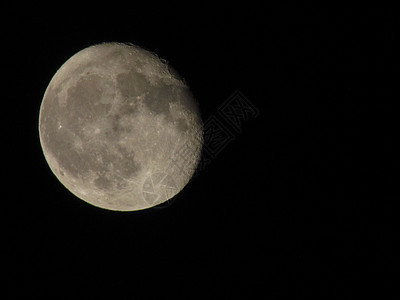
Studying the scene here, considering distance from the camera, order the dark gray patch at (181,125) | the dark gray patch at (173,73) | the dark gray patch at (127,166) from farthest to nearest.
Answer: the dark gray patch at (173,73)
the dark gray patch at (181,125)
the dark gray patch at (127,166)

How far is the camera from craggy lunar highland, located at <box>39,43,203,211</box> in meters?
3.73

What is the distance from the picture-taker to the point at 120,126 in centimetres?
371

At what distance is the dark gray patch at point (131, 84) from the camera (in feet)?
12.3

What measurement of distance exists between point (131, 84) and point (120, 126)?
497mm

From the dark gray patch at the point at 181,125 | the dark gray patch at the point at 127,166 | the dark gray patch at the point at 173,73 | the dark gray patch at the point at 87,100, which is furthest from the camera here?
the dark gray patch at the point at 173,73

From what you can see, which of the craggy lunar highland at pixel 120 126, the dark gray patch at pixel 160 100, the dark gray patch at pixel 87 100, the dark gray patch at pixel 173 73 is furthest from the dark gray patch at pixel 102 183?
the dark gray patch at pixel 173 73

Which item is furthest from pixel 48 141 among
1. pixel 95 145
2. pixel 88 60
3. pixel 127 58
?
pixel 127 58

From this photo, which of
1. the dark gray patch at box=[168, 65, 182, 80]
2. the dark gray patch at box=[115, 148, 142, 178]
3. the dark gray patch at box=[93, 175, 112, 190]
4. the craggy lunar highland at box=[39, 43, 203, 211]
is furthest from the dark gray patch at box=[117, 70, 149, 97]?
the dark gray patch at box=[93, 175, 112, 190]

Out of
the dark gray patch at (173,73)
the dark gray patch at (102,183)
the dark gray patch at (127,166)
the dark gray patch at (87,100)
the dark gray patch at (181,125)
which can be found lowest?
the dark gray patch at (102,183)

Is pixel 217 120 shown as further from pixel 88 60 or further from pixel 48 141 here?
pixel 48 141

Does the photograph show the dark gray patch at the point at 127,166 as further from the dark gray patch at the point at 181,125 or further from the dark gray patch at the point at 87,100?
the dark gray patch at the point at 181,125

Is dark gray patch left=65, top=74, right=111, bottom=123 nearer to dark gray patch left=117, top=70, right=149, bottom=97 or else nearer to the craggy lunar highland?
the craggy lunar highland

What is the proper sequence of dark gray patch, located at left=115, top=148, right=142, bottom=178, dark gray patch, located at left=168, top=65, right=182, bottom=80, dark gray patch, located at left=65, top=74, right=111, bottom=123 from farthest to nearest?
1. dark gray patch, located at left=168, top=65, right=182, bottom=80
2. dark gray patch, located at left=115, top=148, right=142, bottom=178
3. dark gray patch, located at left=65, top=74, right=111, bottom=123

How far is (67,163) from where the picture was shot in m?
3.99
